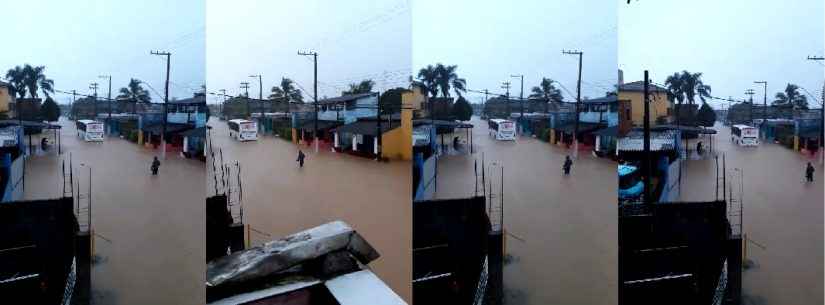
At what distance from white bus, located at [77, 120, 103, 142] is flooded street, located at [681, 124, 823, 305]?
2.60 m

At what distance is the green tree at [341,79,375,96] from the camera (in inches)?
118

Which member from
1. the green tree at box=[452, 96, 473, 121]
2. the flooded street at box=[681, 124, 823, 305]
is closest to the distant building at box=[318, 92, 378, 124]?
the green tree at box=[452, 96, 473, 121]

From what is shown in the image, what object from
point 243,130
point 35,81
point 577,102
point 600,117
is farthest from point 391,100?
point 35,81

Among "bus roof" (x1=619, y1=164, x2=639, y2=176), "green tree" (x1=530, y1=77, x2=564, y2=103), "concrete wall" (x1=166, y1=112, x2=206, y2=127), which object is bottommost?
"bus roof" (x1=619, y1=164, x2=639, y2=176)

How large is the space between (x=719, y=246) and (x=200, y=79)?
2.55 metres

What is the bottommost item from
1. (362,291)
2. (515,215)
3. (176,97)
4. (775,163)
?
(362,291)

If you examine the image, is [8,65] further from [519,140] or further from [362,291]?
[519,140]

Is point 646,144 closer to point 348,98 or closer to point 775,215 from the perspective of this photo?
point 775,215

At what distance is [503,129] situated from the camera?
287cm

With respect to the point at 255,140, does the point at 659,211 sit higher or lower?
lower

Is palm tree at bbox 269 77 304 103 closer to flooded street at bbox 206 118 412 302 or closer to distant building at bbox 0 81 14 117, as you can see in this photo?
flooded street at bbox 206 118 412 302

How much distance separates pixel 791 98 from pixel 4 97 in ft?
11.4

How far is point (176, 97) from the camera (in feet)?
8.38

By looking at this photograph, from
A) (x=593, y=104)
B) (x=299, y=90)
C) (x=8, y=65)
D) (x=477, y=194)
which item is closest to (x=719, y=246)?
(x=593, y=104)
